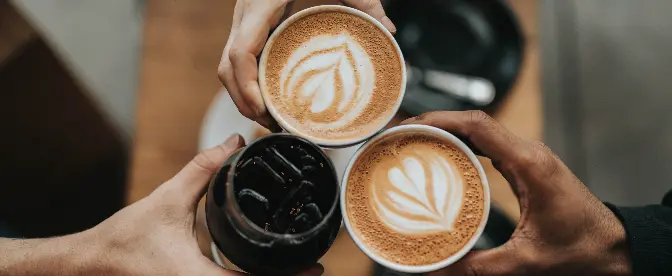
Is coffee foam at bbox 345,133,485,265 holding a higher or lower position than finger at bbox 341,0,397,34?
lower

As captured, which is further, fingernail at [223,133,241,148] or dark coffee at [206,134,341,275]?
fingernail at [223,133,241,148]

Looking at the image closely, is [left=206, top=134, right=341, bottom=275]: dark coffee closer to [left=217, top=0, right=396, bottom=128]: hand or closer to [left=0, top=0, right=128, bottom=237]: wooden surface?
[left=217, top=0, right=396, bottom=128]: hand

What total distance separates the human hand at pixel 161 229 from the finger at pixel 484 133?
28 centimetres

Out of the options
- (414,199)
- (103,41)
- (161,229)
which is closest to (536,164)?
(414,199)

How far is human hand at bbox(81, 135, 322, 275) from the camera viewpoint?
762 mm

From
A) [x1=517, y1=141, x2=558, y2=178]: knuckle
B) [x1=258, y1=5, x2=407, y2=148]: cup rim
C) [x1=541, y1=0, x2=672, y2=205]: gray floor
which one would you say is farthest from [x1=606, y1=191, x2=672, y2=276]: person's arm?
[x1=541, y1=0, x2=672, y2=205]: gray floor

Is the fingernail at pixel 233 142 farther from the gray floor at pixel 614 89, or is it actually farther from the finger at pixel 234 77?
the gray floor at pixel 614 89

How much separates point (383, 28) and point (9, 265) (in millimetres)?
697

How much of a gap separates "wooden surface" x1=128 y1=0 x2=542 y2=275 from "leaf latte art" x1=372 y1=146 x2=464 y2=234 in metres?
0.31

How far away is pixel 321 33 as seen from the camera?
82 cm

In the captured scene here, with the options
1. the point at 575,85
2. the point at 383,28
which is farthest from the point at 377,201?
the point at 575,85

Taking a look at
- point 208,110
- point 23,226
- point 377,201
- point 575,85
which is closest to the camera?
point 377,201

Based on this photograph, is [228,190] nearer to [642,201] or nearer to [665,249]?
[665,249]

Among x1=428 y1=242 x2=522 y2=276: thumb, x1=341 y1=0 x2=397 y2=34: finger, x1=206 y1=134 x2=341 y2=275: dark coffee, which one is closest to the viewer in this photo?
x1=206 y1=134 x2=341 y2=275: dark coffee
